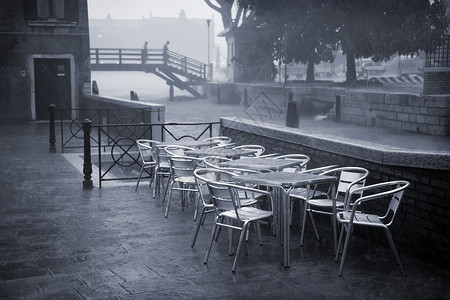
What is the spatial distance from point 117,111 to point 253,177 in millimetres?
11777

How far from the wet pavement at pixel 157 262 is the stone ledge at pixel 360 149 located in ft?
2.79

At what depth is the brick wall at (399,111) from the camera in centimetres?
1906

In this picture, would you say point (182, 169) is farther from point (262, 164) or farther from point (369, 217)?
point (369, 217)

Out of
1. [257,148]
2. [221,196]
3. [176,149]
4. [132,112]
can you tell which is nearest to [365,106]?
[132,112]

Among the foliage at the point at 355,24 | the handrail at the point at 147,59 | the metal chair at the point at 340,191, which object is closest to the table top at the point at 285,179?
the metal chair at the point at 340,191

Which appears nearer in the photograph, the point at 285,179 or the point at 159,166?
the point at 285,179

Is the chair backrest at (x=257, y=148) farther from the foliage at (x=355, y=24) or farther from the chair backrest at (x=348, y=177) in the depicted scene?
the foliage at (x=355, y=24)

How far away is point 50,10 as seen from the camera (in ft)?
74.9

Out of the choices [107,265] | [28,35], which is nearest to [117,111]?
[28,35]

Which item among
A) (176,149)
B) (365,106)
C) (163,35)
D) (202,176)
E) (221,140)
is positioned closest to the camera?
(202,176)

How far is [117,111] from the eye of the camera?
17.6 meters

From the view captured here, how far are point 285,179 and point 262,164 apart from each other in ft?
3.50

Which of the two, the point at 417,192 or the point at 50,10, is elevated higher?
the point at 50,10

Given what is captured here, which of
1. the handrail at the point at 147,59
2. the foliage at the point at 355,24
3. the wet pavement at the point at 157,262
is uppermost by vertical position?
the foliage at the point at 355,24
